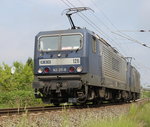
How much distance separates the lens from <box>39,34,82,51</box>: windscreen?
39.4ft

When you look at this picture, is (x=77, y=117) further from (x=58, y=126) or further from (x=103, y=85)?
(x=103, y=85)

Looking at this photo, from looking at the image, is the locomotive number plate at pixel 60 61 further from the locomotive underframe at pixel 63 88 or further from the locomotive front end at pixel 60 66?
the locomotive underframe at pixel 63 88

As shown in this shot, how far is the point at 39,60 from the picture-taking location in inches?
478

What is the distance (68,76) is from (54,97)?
128cm

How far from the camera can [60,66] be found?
1177 cm

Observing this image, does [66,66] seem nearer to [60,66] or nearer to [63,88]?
[60,66]

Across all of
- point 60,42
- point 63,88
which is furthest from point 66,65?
point 60,42

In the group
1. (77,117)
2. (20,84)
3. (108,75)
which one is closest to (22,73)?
(20,84)

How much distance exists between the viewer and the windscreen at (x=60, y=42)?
12023 mm

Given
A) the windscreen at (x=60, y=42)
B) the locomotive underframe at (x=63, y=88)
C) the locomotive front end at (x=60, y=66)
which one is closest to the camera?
the locomotive underframe at (x=63, y=88)

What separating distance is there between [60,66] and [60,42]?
1.04m

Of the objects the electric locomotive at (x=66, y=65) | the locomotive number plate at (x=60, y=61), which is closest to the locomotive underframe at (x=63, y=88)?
the electric locomotive at (x=66, y=65)

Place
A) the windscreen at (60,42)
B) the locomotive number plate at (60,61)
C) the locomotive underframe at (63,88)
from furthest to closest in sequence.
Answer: the windscreen at (60,42), the locomotive number plate at (60,61), the locomotive underframe at (63,88)

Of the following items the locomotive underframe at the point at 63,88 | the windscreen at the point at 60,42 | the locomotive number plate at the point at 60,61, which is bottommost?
the locomotive underframe at the point at 63,88
